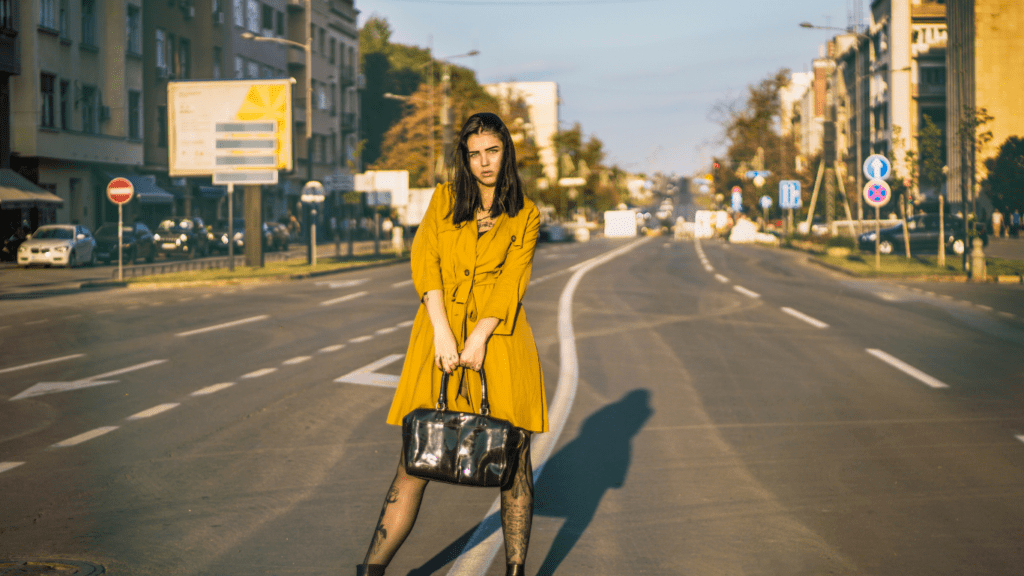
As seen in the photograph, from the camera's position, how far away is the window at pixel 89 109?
41812 mm

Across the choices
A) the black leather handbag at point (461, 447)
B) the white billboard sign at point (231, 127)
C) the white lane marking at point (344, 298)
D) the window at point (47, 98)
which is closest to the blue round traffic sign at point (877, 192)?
the white lane marking at point (344, 298)

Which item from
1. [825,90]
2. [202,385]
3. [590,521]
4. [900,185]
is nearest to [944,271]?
[900,185]

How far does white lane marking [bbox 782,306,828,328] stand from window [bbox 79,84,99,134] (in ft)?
106

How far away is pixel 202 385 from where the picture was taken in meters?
9.84

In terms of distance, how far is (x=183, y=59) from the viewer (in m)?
53.6

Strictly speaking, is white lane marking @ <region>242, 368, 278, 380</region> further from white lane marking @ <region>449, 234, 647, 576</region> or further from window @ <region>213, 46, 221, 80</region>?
window @ <region>213, 46, 221, 80</region>

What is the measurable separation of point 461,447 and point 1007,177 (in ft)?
185

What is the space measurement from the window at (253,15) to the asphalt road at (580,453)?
49.6m

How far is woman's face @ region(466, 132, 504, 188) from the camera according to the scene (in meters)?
3.95

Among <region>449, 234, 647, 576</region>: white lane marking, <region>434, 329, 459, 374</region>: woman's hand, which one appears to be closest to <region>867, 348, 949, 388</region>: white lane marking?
<region>449, 234, 647, 576</region>: white lane marking

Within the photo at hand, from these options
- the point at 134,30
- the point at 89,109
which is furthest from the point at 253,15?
the point at 89,109

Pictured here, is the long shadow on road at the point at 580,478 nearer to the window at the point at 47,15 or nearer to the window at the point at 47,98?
the window at the point at 47,98

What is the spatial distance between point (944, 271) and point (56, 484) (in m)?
28.3

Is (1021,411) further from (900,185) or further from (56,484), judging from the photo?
(900,185)
